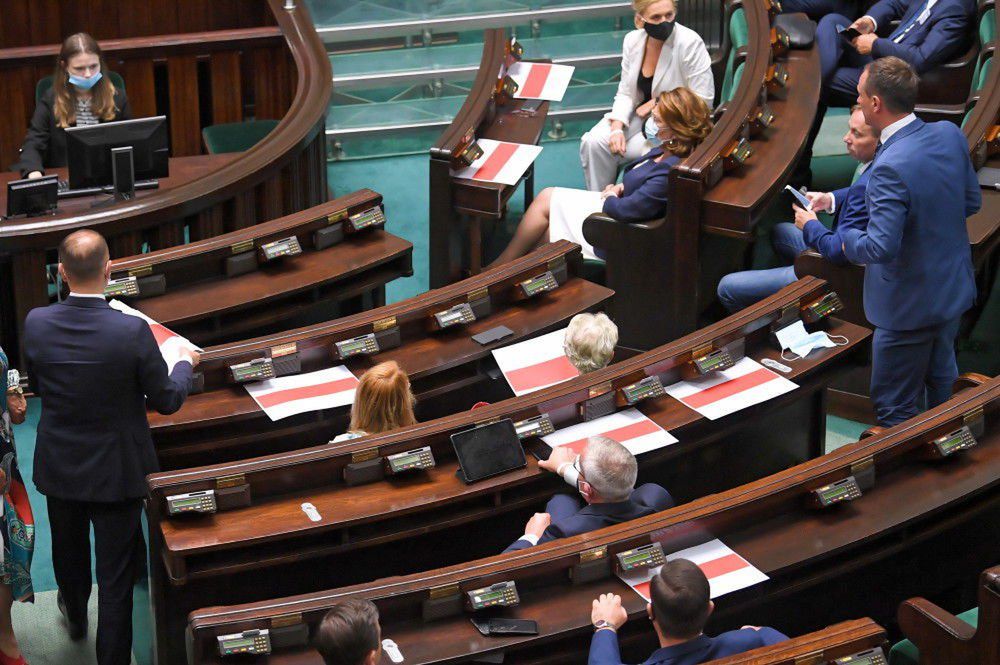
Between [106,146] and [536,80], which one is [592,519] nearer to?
[106,146]

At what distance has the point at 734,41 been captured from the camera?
6.73 m

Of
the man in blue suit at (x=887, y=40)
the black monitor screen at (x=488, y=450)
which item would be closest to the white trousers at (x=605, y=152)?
the man in blue suit at (x=887, y=40)

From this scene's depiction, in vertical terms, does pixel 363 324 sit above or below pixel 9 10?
below

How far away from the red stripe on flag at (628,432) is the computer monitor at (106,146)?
8.29ft

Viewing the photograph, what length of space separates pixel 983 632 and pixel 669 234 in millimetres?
2519

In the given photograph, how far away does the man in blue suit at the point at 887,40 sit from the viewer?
21.0 ft

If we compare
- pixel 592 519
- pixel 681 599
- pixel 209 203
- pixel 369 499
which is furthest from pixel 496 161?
pixel 681 599

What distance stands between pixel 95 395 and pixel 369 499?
78 cm

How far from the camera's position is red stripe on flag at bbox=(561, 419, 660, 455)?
407 cm

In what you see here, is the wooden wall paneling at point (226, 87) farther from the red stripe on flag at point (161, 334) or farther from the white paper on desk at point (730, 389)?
the white paper on desk at point (730, 389)

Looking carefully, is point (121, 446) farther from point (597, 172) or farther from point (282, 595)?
point (597, 172)

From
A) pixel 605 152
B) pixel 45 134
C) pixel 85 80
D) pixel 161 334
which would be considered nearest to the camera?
pixel 161 334

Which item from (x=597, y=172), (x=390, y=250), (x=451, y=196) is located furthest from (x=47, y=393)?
(x=597, y=172)

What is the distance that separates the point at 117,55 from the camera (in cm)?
695
